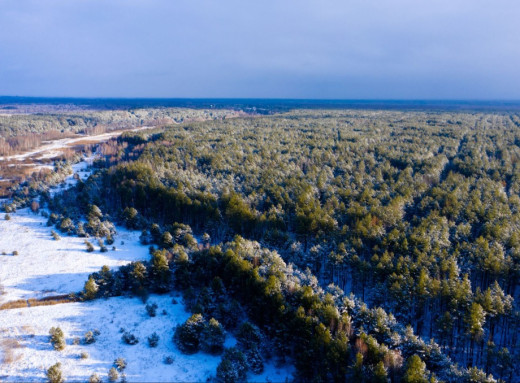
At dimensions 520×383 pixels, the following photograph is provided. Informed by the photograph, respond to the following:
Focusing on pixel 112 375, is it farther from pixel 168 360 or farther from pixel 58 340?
pixel 58 340

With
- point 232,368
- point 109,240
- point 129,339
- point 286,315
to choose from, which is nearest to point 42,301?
point 129,339

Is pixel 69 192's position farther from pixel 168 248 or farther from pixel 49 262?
pixel 168 248

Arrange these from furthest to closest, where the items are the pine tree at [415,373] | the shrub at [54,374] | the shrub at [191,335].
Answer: the shrub at [191,335]
the shrub at [54,374]
the pine tree at [415,373]

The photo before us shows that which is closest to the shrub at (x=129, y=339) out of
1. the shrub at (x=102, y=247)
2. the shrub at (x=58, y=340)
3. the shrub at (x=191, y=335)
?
the shrub at (x=191, y=335)

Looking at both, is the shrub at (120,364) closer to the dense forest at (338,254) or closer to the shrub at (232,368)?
the dense forest at (338,254)

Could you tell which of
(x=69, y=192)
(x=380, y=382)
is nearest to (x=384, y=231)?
(x=380, y=382)
